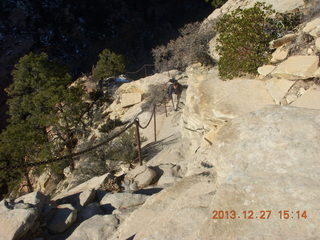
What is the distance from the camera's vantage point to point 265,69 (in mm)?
4965

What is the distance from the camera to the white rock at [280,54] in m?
4.80

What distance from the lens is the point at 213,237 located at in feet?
7.24

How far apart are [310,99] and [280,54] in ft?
4.61

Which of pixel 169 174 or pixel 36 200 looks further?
pixel 169 174

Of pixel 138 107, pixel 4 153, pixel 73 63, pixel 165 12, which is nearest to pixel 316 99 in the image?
pixel 138 107

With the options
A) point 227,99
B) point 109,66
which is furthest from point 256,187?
point 109,66

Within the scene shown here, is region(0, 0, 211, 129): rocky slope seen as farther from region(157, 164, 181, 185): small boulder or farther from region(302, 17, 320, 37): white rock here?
region(302, 17, 320, 37): white rock

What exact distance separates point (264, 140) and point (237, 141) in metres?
Answer: 0.26

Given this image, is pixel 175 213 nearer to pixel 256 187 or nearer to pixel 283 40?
pixel 256 187

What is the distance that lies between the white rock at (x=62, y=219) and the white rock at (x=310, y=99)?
339 cm

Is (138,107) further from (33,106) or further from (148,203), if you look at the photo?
(148,203)

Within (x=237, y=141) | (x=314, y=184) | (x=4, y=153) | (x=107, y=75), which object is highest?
(x=107, y=75)

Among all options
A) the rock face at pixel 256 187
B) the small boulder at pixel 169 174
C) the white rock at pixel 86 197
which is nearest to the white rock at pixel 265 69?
the rock face at pixel 256 187

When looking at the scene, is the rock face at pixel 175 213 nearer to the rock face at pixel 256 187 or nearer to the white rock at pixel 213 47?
the rock face at pixel 256 187
